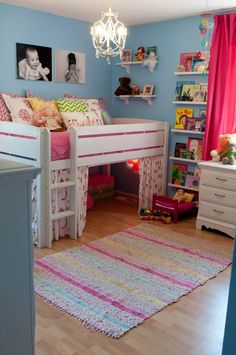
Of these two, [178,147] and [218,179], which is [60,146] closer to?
[218,179]

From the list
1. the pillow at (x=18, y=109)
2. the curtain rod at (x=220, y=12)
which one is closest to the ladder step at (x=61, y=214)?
the pillow at (x=18, y=109)

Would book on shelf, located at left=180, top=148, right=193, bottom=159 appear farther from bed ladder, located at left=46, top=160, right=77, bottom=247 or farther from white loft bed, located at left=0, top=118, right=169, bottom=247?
bed ladder, located at left=46, top=160, right=77, bottom=247

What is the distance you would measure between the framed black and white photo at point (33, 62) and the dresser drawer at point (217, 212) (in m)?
2.20

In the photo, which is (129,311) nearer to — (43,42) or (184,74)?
(184,74)

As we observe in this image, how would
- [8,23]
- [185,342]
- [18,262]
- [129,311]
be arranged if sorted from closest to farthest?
[18,262], [185,342], [129,311], [8,23]

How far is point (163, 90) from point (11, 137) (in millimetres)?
2025

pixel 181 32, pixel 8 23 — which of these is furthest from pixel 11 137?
pixel 181 32

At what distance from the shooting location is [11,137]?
296 centimetres

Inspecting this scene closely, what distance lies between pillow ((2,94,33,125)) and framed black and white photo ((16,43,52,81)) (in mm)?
361

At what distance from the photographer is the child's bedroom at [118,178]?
181cm

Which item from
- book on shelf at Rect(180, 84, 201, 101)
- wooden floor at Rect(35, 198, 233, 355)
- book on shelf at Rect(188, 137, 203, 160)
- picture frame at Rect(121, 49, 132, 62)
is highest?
picture frame at Rect(121, 49, 132, 62)

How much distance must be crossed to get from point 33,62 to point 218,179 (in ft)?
7.49

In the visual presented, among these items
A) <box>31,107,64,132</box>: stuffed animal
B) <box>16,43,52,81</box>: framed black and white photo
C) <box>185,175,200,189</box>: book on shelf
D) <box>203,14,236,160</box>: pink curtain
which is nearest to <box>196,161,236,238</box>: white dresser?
<box>203,14,236,160</box>: pink curtain

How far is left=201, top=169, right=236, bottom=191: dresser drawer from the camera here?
10.7 ft
